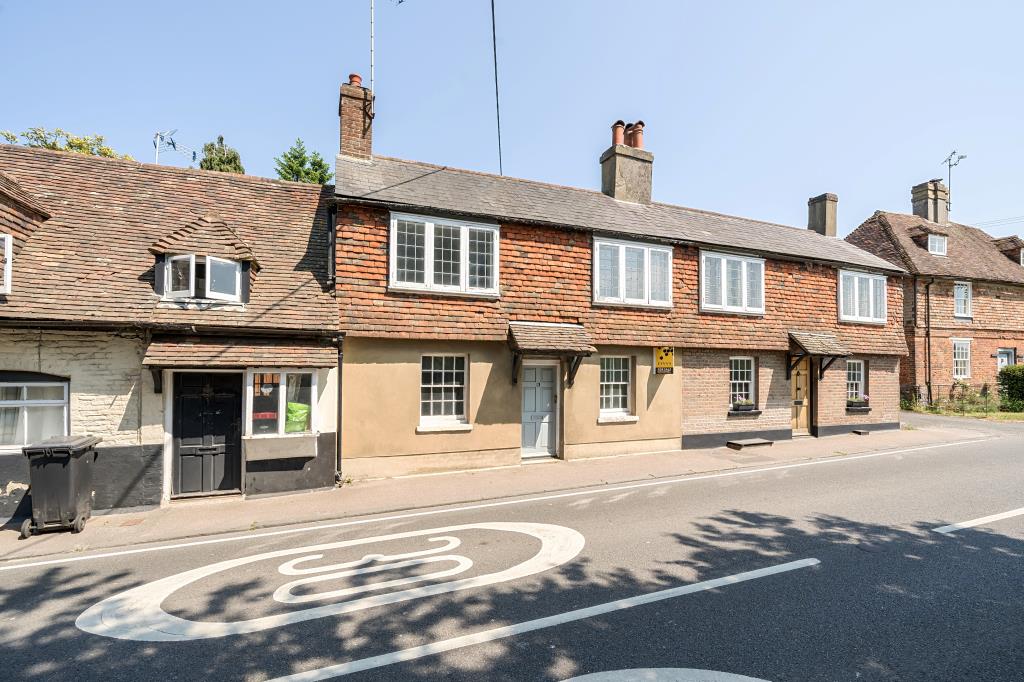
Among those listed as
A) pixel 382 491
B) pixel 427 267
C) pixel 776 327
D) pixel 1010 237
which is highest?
pixel 1010 237

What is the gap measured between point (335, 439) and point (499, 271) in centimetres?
563

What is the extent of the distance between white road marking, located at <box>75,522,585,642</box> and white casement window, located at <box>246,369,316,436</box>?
150 inches

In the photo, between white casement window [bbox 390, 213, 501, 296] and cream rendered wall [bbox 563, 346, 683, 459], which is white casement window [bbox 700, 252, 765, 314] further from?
white casement window [bbox 390, 213, 501, 296]

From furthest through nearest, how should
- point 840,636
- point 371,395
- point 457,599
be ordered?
point 371,395, point 457,599, point 840,636

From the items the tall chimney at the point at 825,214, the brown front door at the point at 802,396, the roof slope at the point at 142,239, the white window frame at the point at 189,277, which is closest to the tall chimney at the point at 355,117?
the roof slope at the point at 142,239

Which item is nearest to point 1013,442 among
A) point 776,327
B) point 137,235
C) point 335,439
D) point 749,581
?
point 776,327

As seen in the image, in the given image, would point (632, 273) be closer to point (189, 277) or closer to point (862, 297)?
point (862, 297)

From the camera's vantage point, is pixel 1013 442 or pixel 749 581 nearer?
pixel 749 581

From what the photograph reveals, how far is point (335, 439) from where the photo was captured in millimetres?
10555

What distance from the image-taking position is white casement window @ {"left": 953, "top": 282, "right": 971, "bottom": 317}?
2528 cm

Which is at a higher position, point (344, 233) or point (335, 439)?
point (344, 233)

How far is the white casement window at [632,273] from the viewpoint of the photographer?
13648mm

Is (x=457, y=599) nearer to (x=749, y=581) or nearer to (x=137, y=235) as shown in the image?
(x=749, y=581)

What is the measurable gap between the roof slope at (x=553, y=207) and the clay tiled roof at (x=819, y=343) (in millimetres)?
2628
